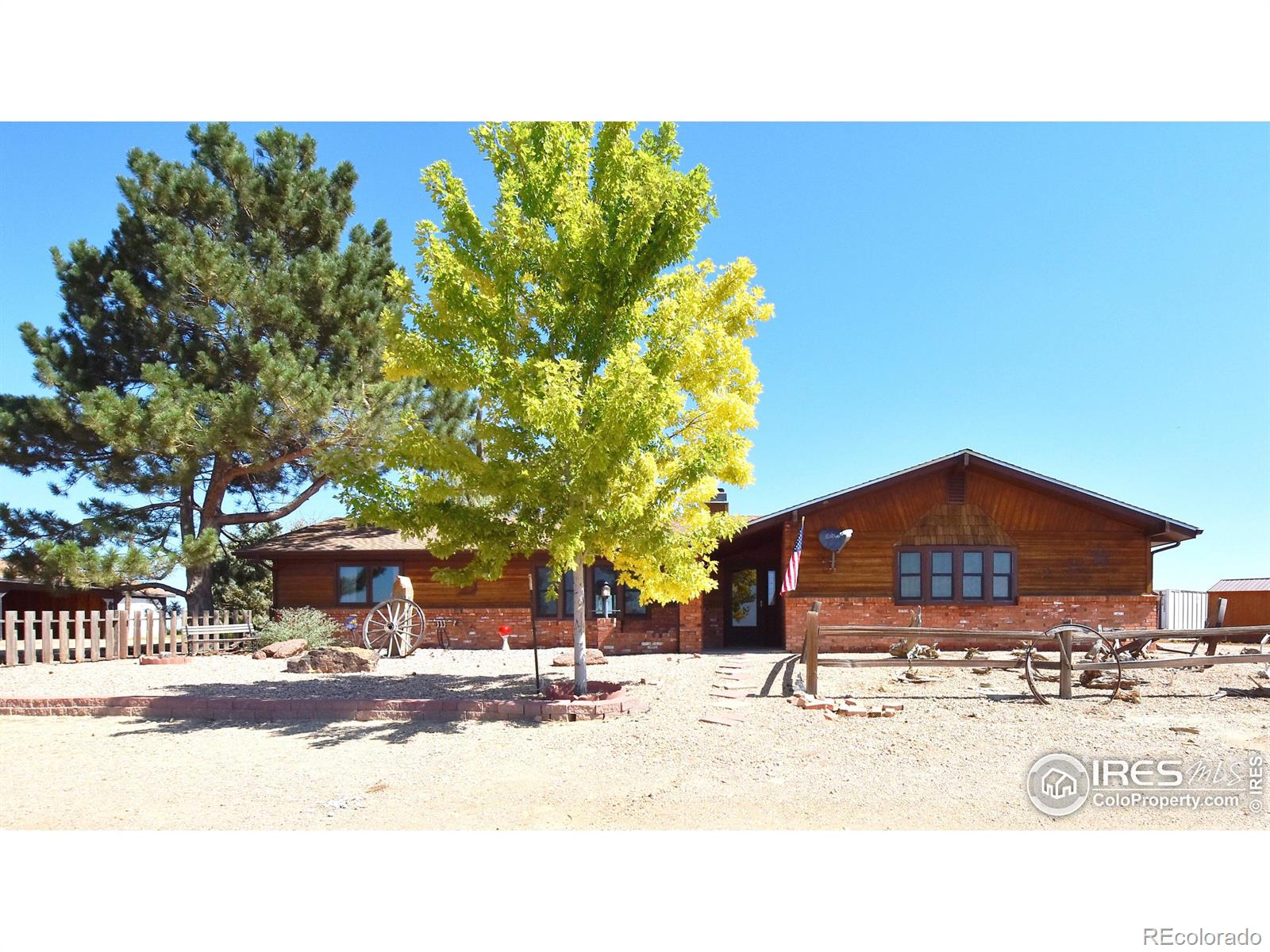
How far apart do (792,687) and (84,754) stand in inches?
346

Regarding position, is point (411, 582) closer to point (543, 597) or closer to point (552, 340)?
point (543, 597)

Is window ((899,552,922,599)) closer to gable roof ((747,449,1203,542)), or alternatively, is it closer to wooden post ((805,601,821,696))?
gable roof ((747,449,1203,542))

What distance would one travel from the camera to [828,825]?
256 inches

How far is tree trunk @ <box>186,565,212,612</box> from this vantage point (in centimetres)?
2373

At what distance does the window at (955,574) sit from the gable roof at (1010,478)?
1.74 meters

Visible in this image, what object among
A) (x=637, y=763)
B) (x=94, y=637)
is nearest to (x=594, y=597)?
(x=94, y=637)

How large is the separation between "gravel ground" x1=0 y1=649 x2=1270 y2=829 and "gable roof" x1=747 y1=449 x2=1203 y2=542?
19.7ft

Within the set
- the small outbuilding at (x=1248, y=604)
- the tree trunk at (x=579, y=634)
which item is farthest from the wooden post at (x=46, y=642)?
the small outbuilding at (x=1248, y=604)

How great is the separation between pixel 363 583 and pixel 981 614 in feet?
49.6

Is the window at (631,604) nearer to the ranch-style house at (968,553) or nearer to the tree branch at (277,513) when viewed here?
the ranch-style house at (968,553)

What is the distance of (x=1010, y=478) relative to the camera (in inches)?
734

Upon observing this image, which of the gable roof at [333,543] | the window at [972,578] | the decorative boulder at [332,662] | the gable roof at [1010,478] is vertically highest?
the gable roof at [1010,478]

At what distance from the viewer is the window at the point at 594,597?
20.1 metres

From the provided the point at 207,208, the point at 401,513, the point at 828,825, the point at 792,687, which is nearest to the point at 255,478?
the point at 207,208
